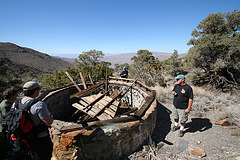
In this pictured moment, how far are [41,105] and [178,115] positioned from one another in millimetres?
3835

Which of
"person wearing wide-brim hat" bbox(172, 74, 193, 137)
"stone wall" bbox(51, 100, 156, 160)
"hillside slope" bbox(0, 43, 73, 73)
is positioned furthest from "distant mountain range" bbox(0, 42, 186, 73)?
"person wearing wide-brim hat" bbox(172, 74, 193, 137)

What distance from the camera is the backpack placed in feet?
5.64

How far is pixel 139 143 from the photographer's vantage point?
131 inches

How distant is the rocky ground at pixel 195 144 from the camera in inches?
119

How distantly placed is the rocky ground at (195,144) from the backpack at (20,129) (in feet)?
7.48

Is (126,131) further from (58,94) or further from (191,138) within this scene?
(58,94)

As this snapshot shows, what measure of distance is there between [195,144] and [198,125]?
1181mm

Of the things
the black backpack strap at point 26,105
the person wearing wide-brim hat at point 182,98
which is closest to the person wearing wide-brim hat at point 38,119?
the black backpack strap at point 26,105

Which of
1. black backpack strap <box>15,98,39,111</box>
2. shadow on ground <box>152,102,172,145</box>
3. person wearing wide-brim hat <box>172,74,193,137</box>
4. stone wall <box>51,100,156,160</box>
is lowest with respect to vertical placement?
shadow on ground <box>152,102,172,145</box>

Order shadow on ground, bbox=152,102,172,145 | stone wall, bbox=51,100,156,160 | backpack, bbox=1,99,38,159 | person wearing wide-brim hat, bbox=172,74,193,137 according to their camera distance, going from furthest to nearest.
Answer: shadow on ground, bbox=152,102,172,145
person wearing wide-brim hat, bbox=172,74,193,137
stone wall, bbox=51,100,156,160
backpack, bbox=1,99,38,159

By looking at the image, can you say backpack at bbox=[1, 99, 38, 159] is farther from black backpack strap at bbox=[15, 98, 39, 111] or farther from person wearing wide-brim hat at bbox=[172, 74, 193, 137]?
person wearing wide-brim hat at bbox=[172, 74, 193, 137]

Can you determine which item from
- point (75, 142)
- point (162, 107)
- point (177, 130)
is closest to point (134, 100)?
point (162, 107)

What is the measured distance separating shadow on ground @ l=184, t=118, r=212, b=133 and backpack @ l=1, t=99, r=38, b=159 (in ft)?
14.3

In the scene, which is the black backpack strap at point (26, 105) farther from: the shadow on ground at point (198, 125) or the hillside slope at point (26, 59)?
the hillside slope at point (26, 59)
